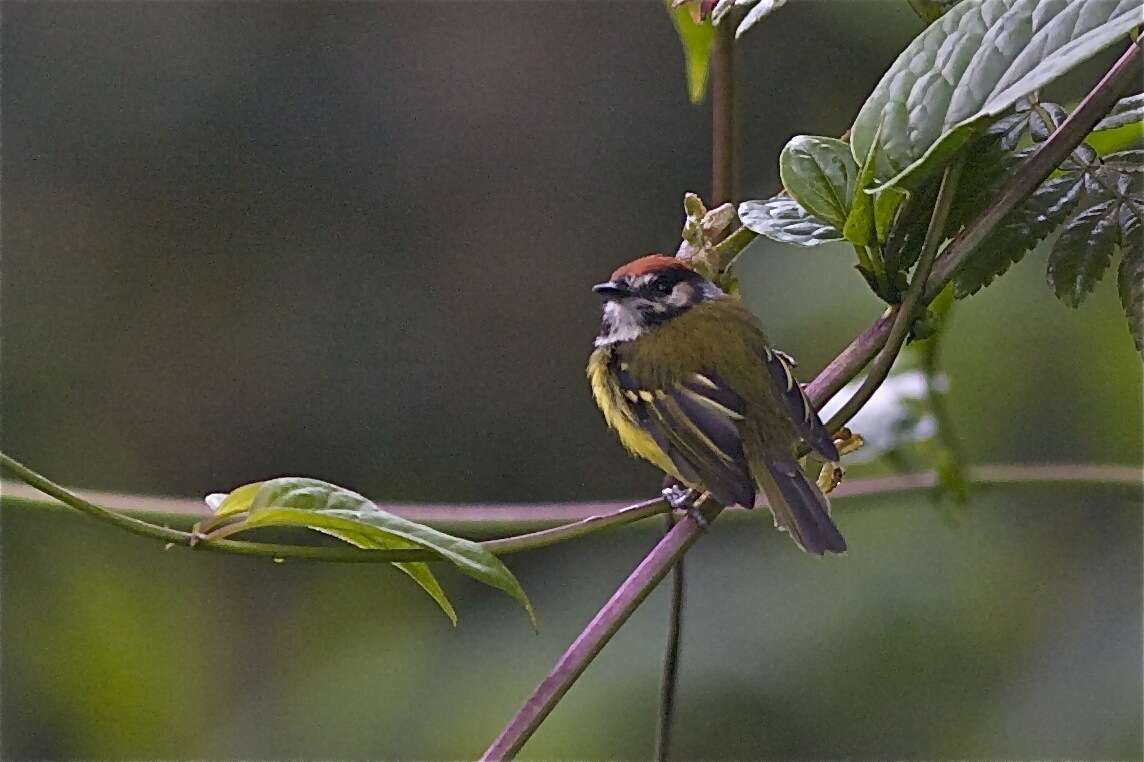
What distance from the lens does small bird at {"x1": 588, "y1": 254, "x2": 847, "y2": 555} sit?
1.39m

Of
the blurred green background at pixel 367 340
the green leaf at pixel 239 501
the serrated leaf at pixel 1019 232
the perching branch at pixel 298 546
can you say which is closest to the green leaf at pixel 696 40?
the serrated leaf at pixel 1019 232

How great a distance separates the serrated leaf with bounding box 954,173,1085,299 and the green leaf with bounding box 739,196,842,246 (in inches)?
Result: 4.3

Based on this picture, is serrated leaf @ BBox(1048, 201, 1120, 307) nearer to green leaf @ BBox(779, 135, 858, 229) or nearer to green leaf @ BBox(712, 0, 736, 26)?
green leaf @ BBox(779, 135, 858, 229)

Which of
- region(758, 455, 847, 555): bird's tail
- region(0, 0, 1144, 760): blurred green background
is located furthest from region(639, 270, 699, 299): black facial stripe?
region(0, 0, 1144, 760): blurred green background

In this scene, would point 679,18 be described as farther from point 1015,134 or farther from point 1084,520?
point 1084,520

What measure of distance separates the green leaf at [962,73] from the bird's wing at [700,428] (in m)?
0.54

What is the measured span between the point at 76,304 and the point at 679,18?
2.57 metres

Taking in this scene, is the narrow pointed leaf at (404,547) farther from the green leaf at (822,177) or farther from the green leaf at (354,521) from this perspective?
the green leaf at (822,177)

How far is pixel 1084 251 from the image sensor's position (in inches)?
39.1

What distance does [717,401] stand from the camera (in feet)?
5.17

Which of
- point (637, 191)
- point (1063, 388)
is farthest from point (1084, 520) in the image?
point (637, 191)

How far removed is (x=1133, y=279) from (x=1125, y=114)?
0.43 ft

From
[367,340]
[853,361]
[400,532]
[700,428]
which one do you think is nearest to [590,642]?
[400,532]

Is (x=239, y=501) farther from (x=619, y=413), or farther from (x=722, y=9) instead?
(x=619, y=413)
